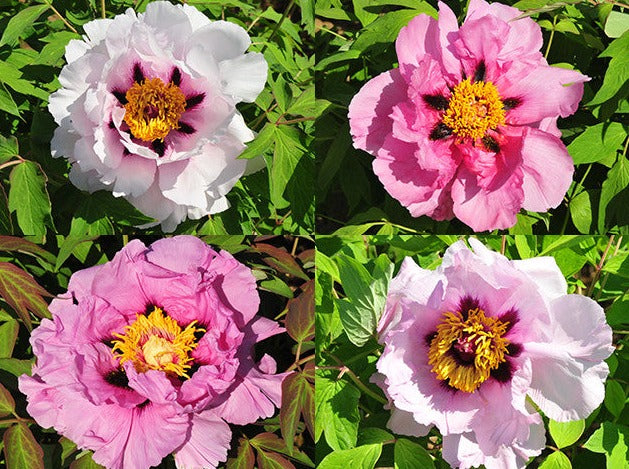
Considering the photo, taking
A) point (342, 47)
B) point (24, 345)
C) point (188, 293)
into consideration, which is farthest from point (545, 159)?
point (24, 345)

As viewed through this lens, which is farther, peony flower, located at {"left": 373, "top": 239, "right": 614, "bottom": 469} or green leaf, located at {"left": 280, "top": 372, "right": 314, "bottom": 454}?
green leaf, located at {"left": 280, "top": 372, "right": 314, "bottom": 454}

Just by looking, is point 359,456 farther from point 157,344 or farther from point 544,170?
point 544,170

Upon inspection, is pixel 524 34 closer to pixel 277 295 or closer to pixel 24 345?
pixel 277 295

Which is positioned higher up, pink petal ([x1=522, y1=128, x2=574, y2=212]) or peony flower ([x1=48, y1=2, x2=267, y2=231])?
peony flower ([x1=48, y1=2, x2=267, y2=231])

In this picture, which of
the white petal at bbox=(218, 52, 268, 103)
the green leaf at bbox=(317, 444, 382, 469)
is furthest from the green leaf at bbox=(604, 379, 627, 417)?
the white petal at bbox=(218, 52, 268, 103)

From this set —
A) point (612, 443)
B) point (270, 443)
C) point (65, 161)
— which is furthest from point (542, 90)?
point (65, 161)

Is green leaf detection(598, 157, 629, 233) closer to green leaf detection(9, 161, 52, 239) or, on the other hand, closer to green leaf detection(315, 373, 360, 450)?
green leaf detection(315, 373, 360, 450)
